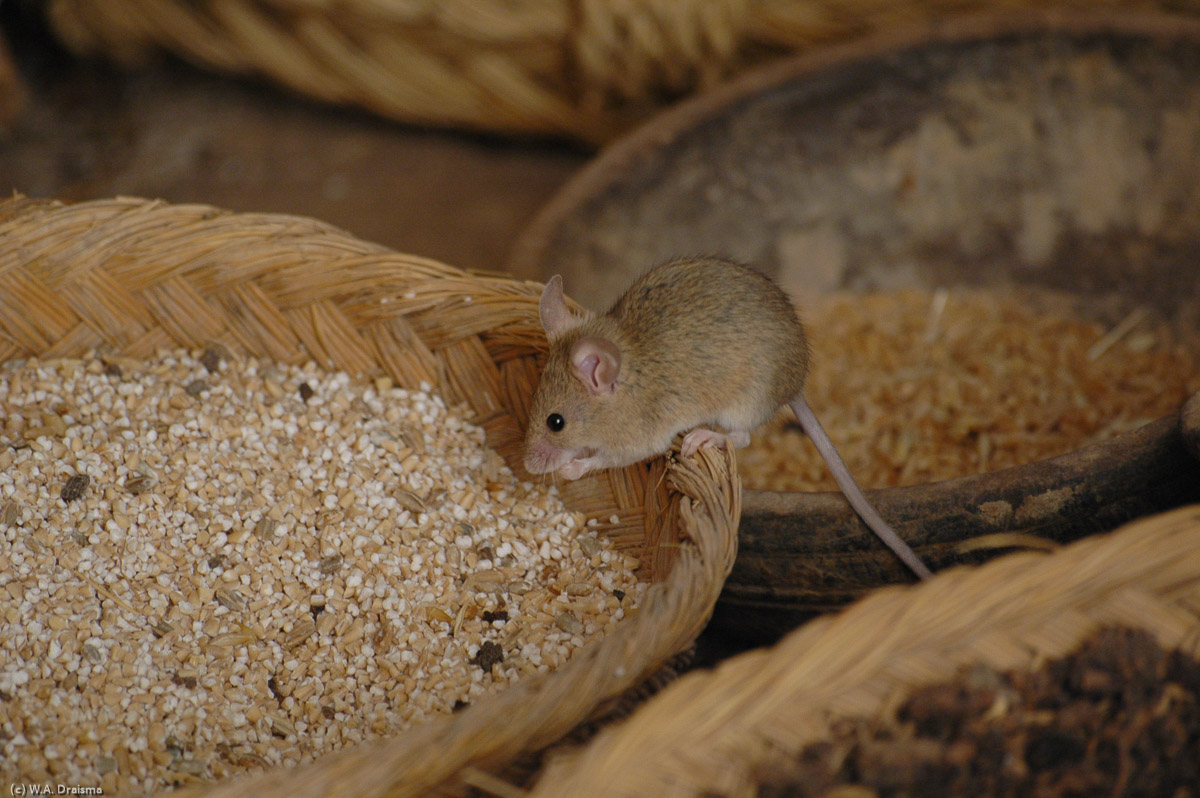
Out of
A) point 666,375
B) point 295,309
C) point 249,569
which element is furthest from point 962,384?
point 249,569

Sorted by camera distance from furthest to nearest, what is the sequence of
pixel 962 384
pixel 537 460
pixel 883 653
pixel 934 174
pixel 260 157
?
pixel 260 157 < pixel 934 174 < pixel 962 384 < pixel 537 460 < pixel 883 653

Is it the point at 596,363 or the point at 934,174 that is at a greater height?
the point at 934,174

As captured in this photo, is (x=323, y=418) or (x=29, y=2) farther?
(x=29, y=2)

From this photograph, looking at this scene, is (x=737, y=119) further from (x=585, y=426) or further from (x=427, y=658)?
(x=427, y=658)

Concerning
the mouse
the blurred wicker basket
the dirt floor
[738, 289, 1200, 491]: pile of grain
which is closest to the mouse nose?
the mouse

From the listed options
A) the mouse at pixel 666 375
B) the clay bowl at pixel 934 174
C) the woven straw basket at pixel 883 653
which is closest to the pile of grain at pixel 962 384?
the clay bowl at pixel 934 174

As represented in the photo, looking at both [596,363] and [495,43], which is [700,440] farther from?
[495,43]

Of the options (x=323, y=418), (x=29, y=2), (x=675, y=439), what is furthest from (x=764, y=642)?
(x=29, y=2)
